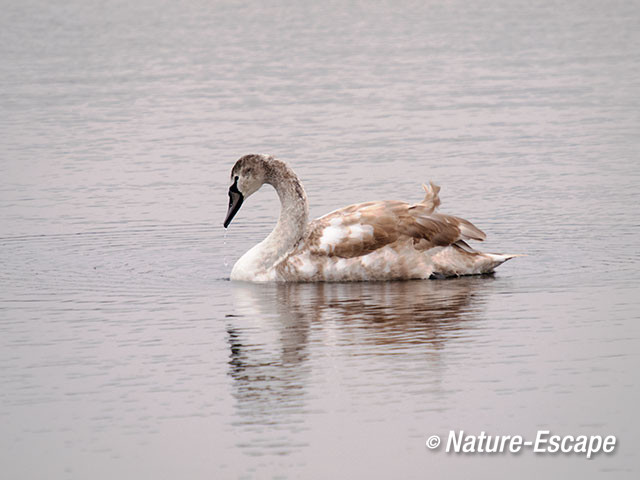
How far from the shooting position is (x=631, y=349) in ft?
35.9

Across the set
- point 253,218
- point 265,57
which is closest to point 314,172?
point 253,218

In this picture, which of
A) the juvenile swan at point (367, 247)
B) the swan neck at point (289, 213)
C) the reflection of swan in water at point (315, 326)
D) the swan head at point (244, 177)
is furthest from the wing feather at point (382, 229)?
the swan head at point (244, 177)

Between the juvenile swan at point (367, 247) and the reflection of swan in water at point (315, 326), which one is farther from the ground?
the juvenile swan at point (367, 247)

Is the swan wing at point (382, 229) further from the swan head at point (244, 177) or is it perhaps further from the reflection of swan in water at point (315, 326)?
the swan head at point (244, 177)

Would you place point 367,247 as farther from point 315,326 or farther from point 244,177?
point 315,326

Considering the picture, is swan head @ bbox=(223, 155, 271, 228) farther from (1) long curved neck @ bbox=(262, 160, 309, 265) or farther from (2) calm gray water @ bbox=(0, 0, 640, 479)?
(2) calm gray water @ bbox=(0, 0, 640, 479)

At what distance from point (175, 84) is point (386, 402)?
24.4 metres

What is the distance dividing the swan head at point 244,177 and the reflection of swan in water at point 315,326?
1.18 m

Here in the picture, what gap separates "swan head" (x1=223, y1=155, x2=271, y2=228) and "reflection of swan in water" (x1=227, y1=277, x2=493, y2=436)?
118 cm

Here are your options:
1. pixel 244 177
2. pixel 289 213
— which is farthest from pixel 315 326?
pixel 244 177

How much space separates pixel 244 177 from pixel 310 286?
1.59 meters

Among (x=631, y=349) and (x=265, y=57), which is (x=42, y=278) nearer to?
(x=631, y=349)

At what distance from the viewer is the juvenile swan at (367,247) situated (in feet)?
47.0

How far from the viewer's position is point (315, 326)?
39.6 feet
